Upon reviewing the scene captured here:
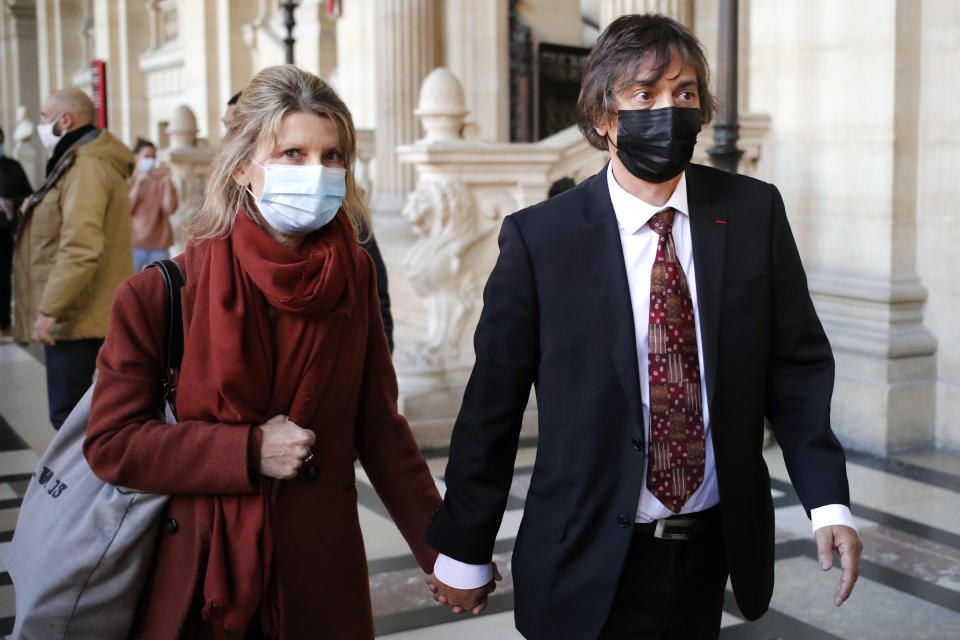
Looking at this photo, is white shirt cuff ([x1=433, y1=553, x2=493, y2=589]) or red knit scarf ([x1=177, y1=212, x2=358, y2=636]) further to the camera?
white shirt cuff ([x1=433, y1=553, x2=493, y2=589])

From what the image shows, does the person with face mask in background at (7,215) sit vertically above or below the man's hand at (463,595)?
above

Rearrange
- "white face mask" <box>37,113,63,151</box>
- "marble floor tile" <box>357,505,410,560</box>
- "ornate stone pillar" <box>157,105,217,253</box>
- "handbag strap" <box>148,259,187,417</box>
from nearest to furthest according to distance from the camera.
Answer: "handbag strap" <box>148,259,187,417</box> → "marble floor tile" <box>357,505,410,560</box> → "white face mask" <box>37,113,63,151</box> → "ornate stone pillar" <box>157,105,217,253</box>

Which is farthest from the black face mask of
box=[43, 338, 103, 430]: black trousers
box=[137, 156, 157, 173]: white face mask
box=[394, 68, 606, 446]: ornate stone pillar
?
box=[137, 156, 157, 173]: white face mask

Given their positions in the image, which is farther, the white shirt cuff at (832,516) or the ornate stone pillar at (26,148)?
the ornate stone pillar at (26,148)

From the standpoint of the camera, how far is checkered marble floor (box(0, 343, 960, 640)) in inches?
166

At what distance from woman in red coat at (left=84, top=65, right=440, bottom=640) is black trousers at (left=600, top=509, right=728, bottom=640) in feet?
1.86

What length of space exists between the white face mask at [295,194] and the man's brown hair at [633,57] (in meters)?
0.56

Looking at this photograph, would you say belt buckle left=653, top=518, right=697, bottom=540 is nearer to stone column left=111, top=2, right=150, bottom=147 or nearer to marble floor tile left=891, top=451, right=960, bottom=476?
marble floor tile left=891, top=451, right=960, bottom=476

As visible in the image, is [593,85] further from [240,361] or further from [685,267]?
[240,361]

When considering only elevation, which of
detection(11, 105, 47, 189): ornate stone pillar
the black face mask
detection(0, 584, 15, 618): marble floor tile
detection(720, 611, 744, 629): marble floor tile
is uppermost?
detection(11, 105, 47, 189): ornate stone pillar

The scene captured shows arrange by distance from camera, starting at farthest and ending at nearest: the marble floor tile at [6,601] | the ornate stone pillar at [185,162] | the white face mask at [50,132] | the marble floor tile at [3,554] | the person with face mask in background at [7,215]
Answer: the ornate stone pillar at [185,162] < the person with face mask in background at [7,215] < the white face mask at [50,132] < the marble floor tile at [3,554] < the marble floor tile at [6,601]

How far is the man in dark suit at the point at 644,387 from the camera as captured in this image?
2373 mm

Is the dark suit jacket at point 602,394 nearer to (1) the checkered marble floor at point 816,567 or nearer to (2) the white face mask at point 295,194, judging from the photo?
(2) the white face mask at point 295,194

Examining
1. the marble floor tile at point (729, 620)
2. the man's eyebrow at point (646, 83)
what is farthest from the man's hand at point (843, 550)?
the marble floor tile at point (729, 620)
